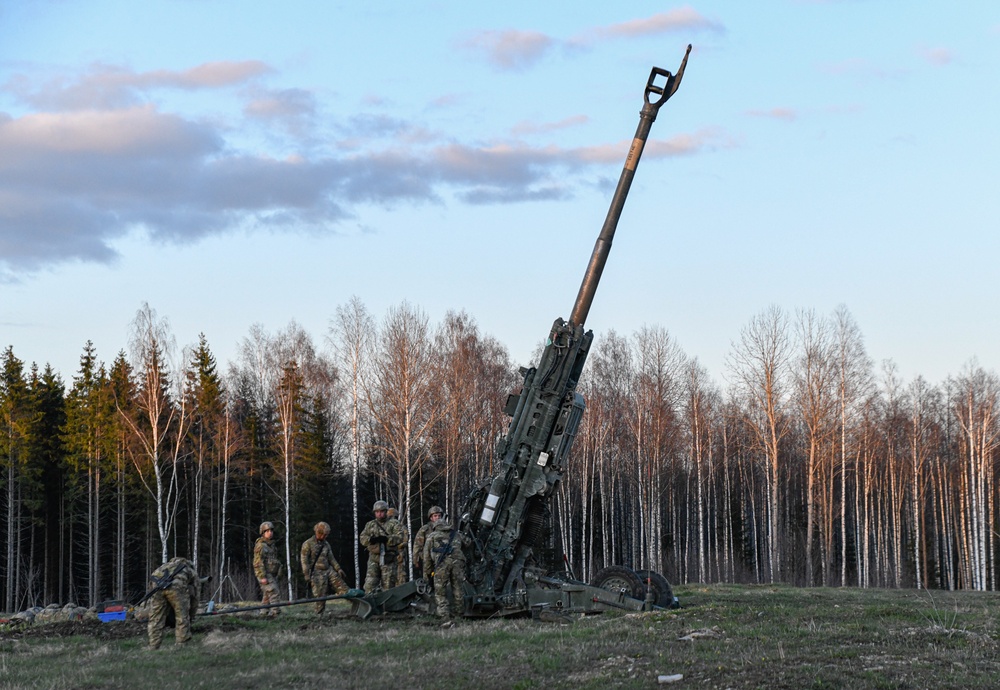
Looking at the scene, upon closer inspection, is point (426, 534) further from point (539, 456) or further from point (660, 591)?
point (660, 591)

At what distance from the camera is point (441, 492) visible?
4675 centimetres

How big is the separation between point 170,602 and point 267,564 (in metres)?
3.54

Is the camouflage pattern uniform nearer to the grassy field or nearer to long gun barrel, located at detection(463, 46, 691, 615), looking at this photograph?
the grassy field

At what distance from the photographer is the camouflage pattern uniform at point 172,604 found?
48.3ft

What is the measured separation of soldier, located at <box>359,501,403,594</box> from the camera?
18359 millimetres

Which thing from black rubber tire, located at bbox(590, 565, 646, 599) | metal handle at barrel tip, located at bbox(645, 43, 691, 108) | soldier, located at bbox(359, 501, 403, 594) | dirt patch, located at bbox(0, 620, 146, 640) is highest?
metal handle at barrel tip, located at bbox(645, 43, 691, 108)

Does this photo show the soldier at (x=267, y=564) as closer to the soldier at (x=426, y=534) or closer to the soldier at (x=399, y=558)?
the soldier at (x=399, y=558)

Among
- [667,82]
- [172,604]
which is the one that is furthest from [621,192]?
[172,604]

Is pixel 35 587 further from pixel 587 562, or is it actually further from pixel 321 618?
pixel 321 618

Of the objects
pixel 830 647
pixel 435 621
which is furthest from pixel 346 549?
pixel 830 647

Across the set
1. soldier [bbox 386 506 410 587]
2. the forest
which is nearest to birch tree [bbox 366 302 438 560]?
the forest

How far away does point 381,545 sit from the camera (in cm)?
1847

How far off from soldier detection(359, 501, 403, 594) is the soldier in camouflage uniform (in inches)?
60.0

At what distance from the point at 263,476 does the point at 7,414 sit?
9.85m
